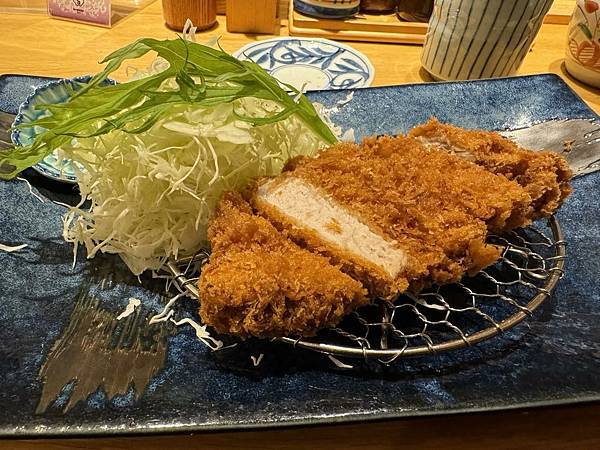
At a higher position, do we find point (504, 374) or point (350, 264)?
point (350, 264)

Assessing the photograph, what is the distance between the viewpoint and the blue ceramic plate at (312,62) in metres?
3.29

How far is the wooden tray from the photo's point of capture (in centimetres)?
389

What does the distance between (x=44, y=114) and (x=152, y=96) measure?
1015 mm

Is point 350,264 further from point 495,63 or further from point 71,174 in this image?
point 495,63

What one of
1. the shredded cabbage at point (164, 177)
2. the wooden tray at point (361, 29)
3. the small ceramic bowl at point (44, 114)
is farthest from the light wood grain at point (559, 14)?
the small ceramic bowl at point (44, 114)

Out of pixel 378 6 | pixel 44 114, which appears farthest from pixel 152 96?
pixel 378 6

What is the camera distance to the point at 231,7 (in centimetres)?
382

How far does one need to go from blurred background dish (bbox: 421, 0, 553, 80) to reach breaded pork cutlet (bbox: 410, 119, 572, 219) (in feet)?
4.38

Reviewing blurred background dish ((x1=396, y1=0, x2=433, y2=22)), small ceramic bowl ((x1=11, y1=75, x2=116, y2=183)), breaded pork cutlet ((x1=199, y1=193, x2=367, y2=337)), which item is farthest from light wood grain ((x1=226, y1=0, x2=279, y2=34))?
breaded pork cutlet ((x1=199, y1=193, x2=367, y2=337))

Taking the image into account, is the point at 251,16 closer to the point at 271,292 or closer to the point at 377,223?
the point at 377,223

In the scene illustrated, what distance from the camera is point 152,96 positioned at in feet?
5.85

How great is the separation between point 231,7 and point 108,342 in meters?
2.96

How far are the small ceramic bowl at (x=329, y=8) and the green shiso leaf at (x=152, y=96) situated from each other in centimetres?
222

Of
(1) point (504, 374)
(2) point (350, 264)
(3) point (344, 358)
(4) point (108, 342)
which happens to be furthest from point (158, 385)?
(1) point (504, 374)
